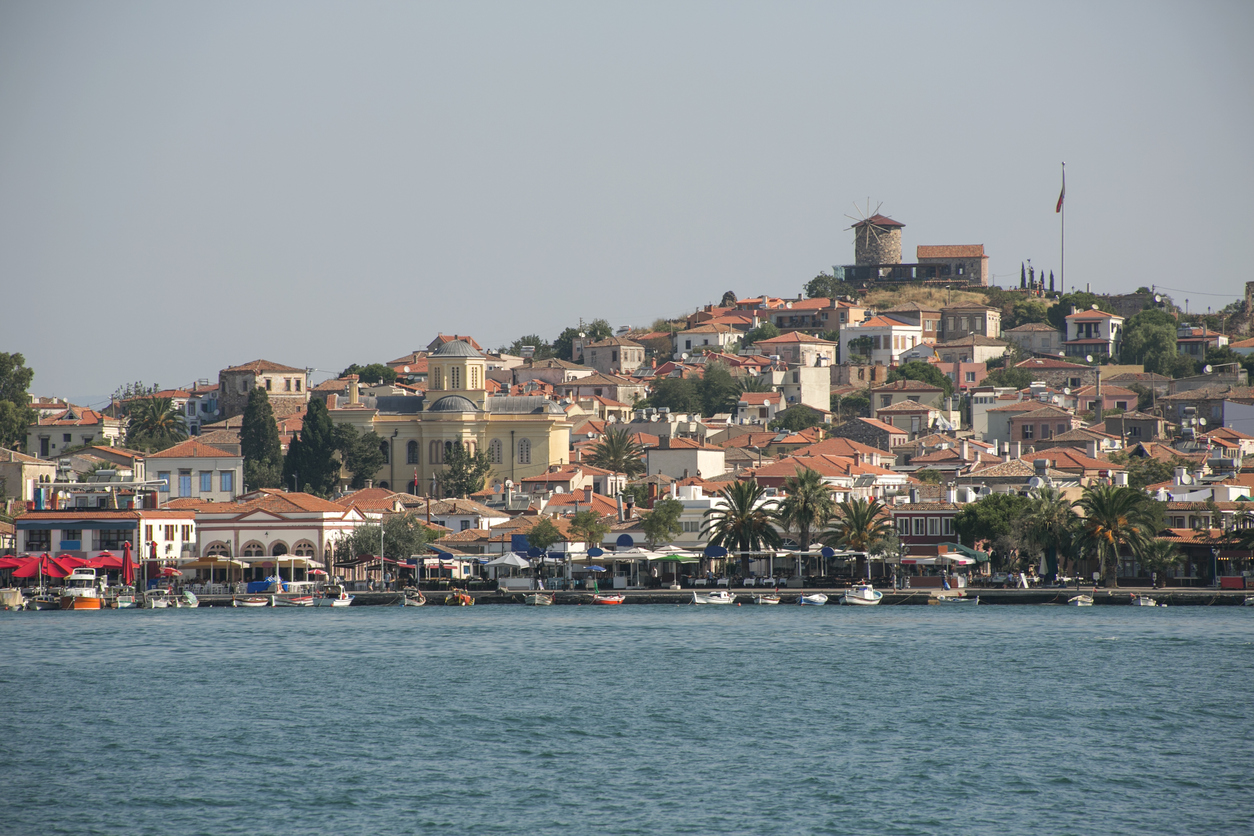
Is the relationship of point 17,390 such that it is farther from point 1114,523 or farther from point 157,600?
point 1114,523

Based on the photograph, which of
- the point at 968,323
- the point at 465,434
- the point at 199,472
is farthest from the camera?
the point at 968,323

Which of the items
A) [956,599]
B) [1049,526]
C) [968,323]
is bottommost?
[956,599]

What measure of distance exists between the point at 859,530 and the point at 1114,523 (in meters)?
10.0

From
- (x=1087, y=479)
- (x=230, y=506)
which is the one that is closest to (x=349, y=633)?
(x=230, y=506)

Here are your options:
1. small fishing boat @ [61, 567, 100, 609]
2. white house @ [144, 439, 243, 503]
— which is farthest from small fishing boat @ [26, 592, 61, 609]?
white house @ [144, 439, 243, 503]

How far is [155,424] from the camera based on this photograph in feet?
380

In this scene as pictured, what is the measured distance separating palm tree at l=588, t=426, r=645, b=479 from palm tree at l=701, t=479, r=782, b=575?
77.1 ft

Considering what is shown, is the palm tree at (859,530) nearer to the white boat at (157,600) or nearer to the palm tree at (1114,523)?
the palm tree at (1114,523)

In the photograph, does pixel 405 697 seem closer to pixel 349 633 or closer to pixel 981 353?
pixel 349 633

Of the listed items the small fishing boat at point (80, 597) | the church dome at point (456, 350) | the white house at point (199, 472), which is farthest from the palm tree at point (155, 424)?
the small fishing boat at point (80, 597)

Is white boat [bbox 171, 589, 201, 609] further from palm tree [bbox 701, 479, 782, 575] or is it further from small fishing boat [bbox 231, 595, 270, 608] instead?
palm tree [bbox 701, 479, 782, 575]

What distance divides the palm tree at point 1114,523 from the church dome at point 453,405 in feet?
147

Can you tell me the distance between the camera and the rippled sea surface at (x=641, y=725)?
2975 centimetres

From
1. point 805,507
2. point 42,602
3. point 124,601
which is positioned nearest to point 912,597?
point 805,507
